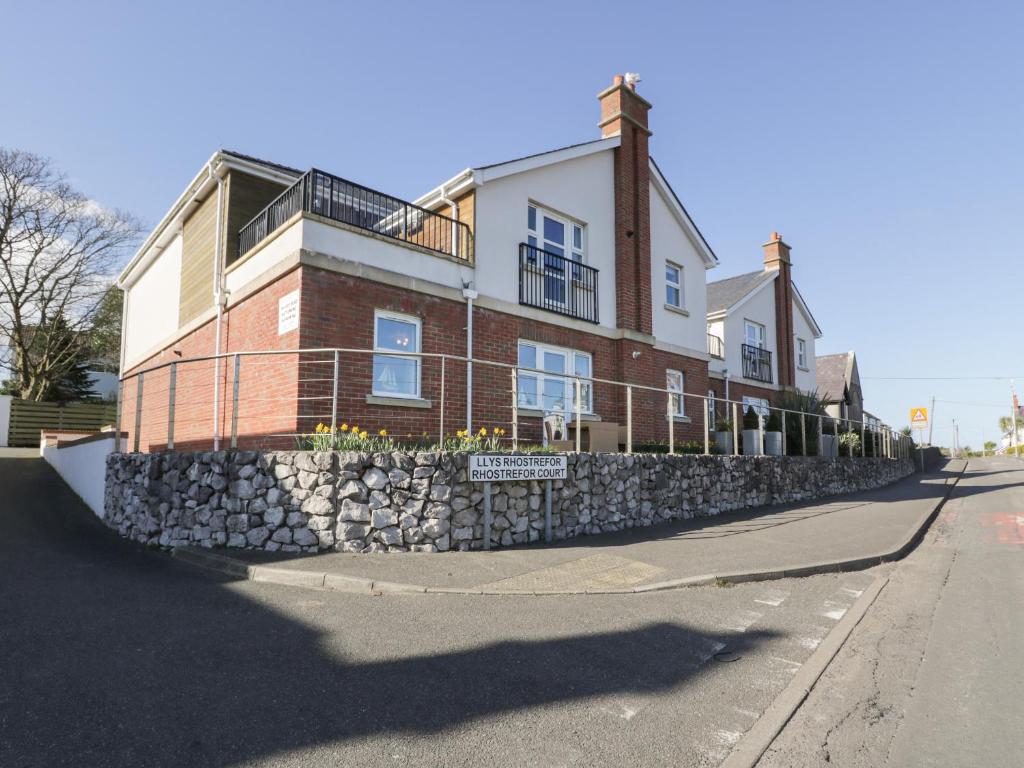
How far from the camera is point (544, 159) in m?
13.3

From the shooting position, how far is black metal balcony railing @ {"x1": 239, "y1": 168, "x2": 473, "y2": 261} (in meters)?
10.6

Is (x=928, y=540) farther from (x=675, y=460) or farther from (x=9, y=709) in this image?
(x=9, y=709)

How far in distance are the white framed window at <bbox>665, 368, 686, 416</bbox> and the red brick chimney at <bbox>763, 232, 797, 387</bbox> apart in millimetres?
9048

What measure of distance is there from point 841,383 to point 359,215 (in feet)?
94.7

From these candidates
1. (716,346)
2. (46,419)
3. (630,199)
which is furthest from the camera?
(46,419)

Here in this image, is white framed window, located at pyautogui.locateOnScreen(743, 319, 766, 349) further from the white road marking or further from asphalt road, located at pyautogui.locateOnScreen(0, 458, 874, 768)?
the white road marking

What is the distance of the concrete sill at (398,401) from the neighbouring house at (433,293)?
0.07 ft

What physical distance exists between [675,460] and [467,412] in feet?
12.1

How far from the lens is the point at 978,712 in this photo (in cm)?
363

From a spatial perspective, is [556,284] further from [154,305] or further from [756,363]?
[756,363]

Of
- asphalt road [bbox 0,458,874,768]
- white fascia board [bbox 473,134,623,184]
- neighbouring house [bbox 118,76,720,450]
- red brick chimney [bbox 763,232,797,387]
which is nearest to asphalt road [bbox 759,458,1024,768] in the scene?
asphalt road [bbox 0,458,874,768]

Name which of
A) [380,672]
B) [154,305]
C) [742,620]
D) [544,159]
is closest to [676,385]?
[544,159]

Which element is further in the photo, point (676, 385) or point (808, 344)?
point (808, 344)

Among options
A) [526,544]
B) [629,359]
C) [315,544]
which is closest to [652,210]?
[629,359]
